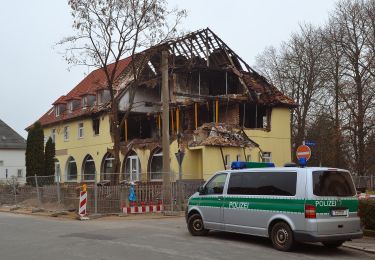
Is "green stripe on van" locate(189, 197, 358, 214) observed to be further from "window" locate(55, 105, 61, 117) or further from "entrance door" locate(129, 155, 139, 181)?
"window" locate(55, 105, 61, 117)

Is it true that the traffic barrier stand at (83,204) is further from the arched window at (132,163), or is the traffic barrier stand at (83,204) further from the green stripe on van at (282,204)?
the arched window at (132,163)

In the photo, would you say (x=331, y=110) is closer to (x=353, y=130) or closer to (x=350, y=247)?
(x=353, y=130)

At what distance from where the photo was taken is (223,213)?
46.2 feet

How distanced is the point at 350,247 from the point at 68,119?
38.2m

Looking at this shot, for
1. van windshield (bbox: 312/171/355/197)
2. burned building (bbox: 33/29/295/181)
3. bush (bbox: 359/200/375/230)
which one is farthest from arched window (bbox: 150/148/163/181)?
van windshield (bbox: 312/171/355/197)

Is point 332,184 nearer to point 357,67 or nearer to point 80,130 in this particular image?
point 357,67

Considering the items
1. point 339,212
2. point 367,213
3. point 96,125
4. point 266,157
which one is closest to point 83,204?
point 367,213

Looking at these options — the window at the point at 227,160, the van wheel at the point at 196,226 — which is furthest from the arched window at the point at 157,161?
the van wheel at the point at 196,226

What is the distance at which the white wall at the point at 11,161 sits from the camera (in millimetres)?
66812

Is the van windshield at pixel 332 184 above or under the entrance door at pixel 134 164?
under

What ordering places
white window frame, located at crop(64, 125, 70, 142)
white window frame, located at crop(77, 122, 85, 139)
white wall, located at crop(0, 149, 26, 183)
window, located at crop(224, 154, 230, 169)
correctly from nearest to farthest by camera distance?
window, located at crop(224, 154, 230, 169) < white window frame, located at crop(77, 122, 85, 139) < white window frame, located at crop(64, 125, 70, 142) < white wall, located at crop(0, 149, 26, 183)

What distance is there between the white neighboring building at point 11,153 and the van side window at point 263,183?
56.5 m

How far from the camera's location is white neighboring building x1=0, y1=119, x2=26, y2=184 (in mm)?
67062

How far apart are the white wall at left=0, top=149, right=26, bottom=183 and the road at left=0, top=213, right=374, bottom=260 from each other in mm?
52082
